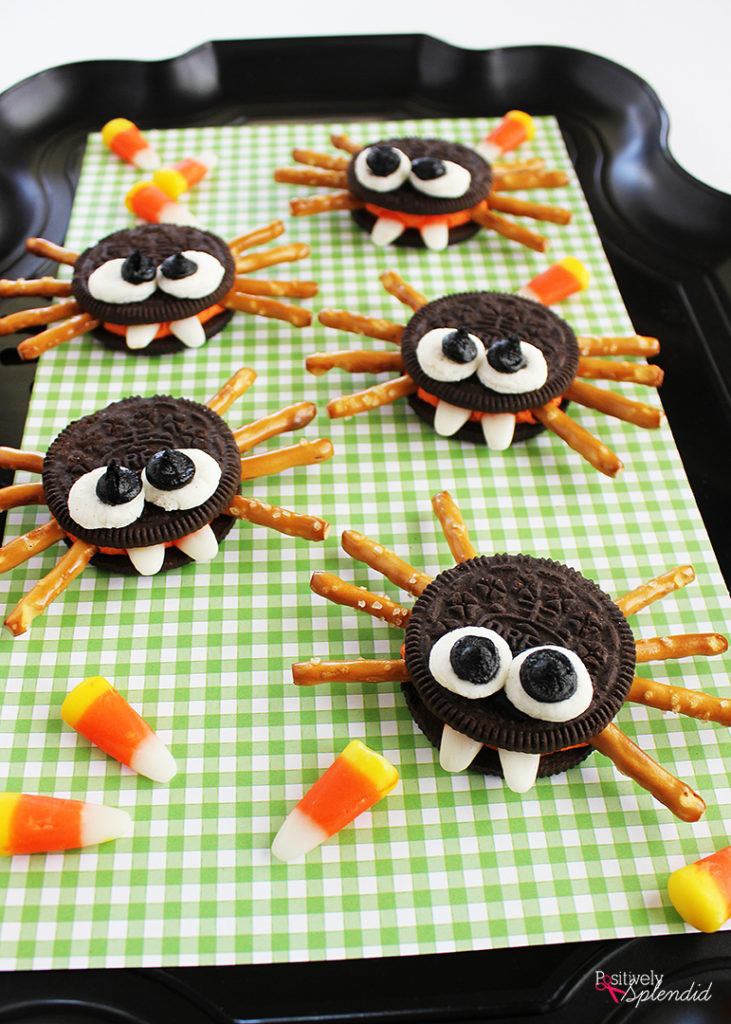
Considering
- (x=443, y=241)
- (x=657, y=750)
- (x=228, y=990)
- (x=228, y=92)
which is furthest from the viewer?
(x=228, y=92)

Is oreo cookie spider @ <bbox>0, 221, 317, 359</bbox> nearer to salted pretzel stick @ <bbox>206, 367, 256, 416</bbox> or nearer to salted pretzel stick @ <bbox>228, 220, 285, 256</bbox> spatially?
salted pretzel stick @ <bbox>228, 220, 285, 256</bbox>

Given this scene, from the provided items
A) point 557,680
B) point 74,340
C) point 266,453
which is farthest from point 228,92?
point 557,680

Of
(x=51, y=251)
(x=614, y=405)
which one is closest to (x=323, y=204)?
(x=51, y=251)

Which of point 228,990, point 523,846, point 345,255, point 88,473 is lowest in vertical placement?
point 228,990

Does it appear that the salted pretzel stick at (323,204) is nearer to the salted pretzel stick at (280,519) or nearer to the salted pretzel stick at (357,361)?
the salted pretzel stick at (357,361)

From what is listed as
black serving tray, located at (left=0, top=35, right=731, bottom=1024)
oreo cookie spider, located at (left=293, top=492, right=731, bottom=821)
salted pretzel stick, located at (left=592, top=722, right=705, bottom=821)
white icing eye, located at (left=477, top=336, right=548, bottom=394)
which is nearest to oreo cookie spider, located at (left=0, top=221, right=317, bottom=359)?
black serving tray, located at (left=0, top=35, right=731, bottom=1024)

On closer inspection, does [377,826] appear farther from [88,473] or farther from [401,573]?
[88,473]
